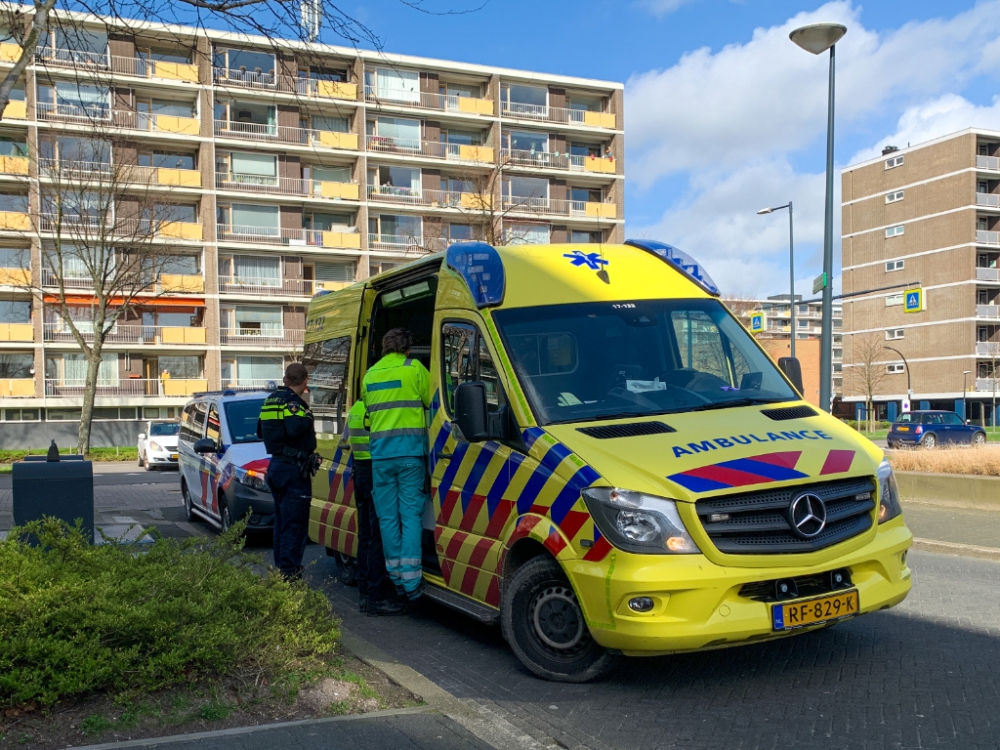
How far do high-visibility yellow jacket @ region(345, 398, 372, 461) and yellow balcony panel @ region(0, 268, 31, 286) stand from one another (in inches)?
1693

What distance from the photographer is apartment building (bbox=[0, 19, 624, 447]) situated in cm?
4812

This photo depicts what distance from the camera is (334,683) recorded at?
4910mm

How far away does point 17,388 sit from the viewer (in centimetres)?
4828

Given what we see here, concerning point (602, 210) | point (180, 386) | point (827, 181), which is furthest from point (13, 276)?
point (827, 181)

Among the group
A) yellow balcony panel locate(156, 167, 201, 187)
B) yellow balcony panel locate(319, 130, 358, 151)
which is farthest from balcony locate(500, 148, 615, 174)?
yellow balcony panel locate(156, 167, 201, 187)

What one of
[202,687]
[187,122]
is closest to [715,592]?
[202,687]

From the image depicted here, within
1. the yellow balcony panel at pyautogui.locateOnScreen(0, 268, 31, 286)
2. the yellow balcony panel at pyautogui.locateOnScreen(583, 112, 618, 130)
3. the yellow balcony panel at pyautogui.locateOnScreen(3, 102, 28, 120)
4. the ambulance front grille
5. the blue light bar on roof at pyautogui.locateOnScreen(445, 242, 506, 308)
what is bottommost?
the ambulance front grille

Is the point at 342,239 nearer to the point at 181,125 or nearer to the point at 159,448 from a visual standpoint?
the point at 181,125

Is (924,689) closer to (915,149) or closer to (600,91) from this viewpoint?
(600,91)

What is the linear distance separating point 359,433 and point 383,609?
1.37m

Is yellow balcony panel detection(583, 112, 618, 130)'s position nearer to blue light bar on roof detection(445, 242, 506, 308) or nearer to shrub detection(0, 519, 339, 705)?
blue light bar on roof detection(445, 242, 506, 308)

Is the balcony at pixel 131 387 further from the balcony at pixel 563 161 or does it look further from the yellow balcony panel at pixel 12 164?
the balcony at pixel 563 161

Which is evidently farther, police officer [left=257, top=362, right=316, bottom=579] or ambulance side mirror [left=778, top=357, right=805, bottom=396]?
police officer [left=257, top=362, right=316, bottom=579]

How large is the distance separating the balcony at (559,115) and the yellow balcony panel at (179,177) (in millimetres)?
18155
